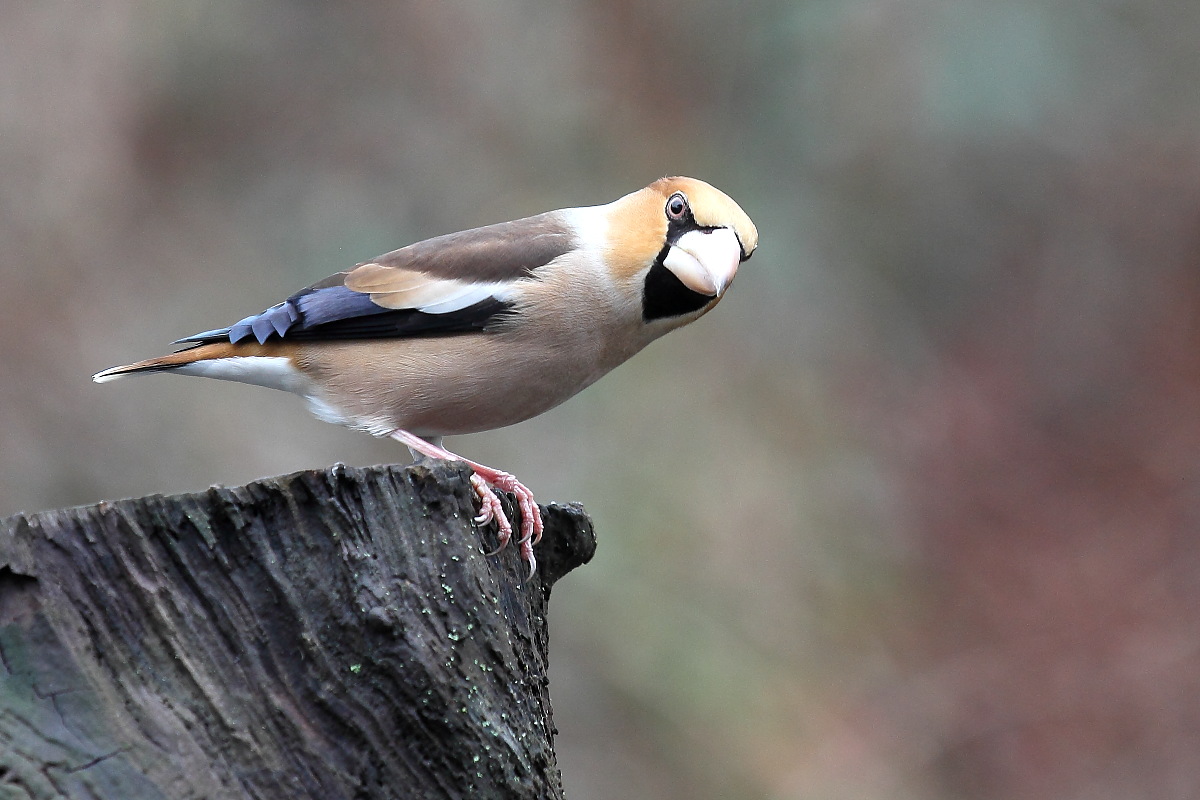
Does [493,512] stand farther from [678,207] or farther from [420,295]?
[678,207]

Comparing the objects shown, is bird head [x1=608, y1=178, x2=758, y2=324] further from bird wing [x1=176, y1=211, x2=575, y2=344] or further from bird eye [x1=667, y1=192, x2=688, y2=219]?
bird wing [x1=176, y1=211, x2=575, y2=344]

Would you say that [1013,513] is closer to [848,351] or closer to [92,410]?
[848,351]

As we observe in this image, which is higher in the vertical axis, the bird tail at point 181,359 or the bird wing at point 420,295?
the bird wing at point 420,295

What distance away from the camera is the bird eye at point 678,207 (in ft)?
13.2

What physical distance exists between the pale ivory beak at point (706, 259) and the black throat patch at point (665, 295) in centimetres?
3

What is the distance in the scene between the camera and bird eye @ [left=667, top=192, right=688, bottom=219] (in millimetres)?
4035

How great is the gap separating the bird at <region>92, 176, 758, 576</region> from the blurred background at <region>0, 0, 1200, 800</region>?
12.8 feet

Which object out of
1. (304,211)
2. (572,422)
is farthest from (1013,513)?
(304,211)

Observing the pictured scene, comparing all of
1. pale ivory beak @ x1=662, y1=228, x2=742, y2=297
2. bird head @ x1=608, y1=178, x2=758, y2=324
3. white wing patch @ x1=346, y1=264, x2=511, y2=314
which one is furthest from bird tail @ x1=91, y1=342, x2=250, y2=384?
pale ivory beak @ x1=662, y1=228, x2=742, y2=297

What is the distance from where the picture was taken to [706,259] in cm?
386

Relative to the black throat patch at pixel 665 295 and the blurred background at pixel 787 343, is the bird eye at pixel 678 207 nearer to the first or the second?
the black throat patch at pixel 665 295

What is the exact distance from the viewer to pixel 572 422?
27.1ft

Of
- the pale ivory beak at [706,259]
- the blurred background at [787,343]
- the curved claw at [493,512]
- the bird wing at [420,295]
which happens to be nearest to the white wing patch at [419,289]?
the bird wing at [420,295]

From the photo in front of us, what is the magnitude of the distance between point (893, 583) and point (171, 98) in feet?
21.4
